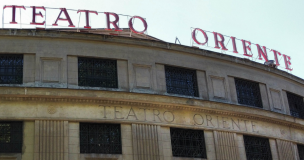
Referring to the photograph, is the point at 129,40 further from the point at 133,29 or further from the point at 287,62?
the point at 287,62

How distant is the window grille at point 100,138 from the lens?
26.7m

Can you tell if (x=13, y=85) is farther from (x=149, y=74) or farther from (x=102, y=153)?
(x=149, y=74)

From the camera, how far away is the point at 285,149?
33469 millimetres

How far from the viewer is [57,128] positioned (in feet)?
86.3

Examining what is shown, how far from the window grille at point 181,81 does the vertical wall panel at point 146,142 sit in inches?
128

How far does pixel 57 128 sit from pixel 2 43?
5.96m

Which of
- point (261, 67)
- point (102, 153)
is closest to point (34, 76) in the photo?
point (102, 153)

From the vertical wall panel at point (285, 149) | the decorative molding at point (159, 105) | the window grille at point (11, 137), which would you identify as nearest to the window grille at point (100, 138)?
the decorative molding at point (159, 105)

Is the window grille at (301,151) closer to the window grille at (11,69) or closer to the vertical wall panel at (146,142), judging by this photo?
the vertical wall panel at (146,142)

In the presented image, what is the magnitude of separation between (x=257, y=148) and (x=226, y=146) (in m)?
2.94

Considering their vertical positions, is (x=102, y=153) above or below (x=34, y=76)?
below

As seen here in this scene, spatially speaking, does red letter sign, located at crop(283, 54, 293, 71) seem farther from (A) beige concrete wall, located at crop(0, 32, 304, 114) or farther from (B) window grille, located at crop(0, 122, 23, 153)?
(B) window grille, located at crop(0, 122, 23, 153)

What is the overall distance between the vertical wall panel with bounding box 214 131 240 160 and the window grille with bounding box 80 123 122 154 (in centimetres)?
634

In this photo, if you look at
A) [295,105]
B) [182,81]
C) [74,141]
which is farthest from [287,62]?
[74,141]
